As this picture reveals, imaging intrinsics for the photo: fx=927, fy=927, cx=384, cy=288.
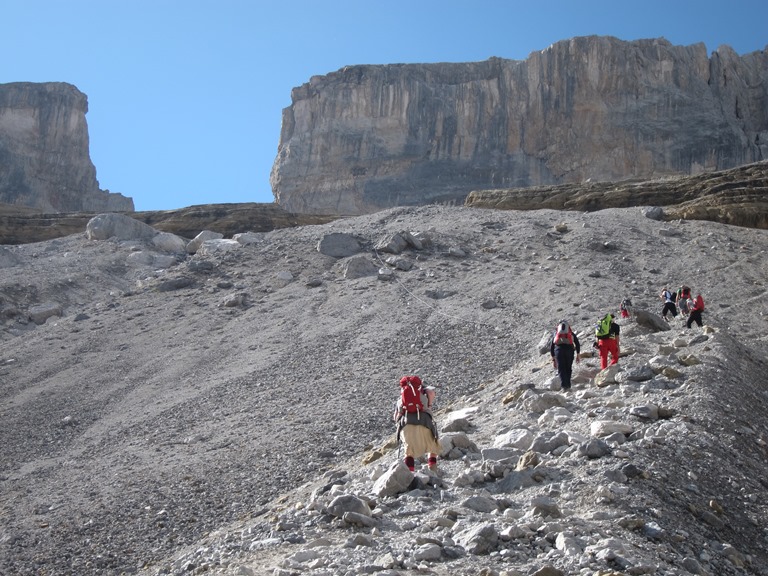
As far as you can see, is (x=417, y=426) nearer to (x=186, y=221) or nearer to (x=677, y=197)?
(x=677, y=197)

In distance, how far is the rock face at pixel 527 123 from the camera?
67.1 metres

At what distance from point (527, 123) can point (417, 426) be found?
63302 mm

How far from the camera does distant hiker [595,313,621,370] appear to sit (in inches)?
512

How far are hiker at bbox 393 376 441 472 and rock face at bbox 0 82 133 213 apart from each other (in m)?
71.7

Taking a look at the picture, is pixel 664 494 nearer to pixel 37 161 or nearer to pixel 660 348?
pixel 660 348

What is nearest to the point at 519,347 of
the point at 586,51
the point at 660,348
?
the point at 660,348

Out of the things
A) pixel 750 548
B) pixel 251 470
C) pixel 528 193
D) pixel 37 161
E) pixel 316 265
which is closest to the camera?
pixel 750 548

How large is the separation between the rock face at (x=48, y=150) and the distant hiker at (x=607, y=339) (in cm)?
6948

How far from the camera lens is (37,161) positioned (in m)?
78.2

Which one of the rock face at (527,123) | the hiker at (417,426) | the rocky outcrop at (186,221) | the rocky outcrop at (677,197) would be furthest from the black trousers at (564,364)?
the rock face at (527,123)

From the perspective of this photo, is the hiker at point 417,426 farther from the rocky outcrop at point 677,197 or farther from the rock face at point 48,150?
the rock face at point 48,150

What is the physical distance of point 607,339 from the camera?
43.1 ft

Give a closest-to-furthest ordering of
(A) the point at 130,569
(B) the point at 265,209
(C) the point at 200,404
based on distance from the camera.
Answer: (A) the point at 130,569
(C) the point at 200,404
(B) the point at 265,209

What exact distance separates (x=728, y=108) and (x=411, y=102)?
23816 mm
